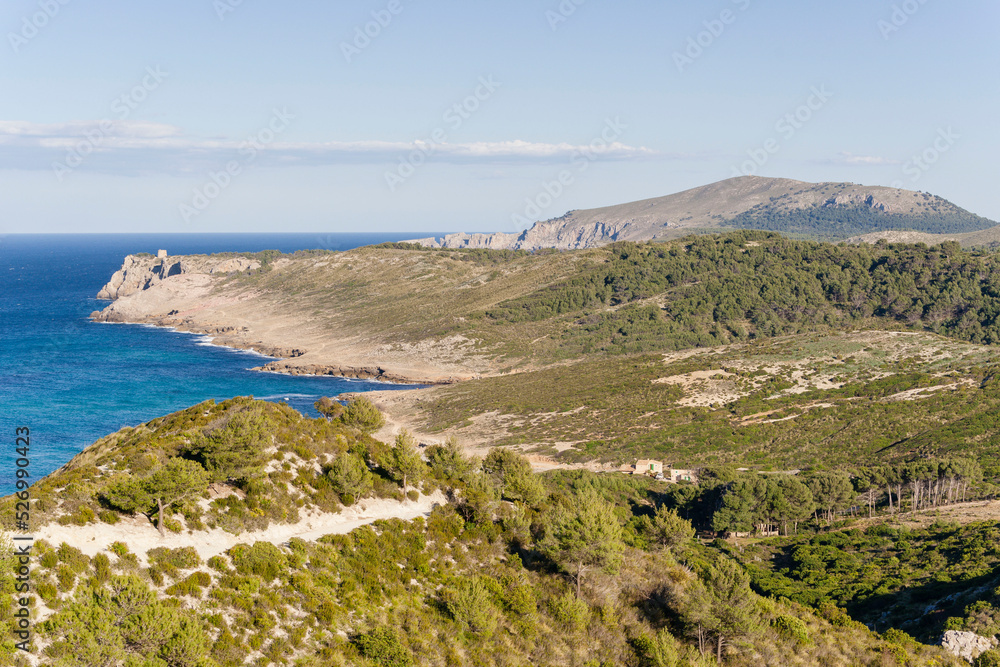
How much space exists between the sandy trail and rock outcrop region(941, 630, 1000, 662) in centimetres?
2501

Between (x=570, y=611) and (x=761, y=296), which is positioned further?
(x=761, y=296)

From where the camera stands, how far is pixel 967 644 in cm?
2975

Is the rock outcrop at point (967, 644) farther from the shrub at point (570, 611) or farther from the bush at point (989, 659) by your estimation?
the shrub at point (570, 611)

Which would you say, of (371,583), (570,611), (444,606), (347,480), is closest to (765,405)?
(570,611)

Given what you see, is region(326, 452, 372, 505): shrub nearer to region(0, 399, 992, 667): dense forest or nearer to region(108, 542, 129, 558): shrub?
region(0, 399, 992, 667): dense forest

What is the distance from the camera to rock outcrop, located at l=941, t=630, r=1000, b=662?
96.1ft

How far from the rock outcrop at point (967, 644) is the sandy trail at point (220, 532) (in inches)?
985

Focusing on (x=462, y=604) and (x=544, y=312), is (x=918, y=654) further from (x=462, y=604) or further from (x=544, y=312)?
(x=544, y=312)

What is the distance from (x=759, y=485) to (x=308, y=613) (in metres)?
40.2

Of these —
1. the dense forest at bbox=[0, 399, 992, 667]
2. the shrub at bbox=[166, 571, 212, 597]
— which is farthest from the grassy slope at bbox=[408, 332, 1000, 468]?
the shrub at bbox=[166, 571, 212, 597]

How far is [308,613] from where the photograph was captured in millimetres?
24453

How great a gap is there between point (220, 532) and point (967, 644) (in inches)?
1296

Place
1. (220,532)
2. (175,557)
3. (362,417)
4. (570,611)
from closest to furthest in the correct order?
(175,557) → (220,532) → (570,611) → (362,417)

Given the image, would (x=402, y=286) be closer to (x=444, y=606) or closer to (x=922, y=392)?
(x=922, y=392)
